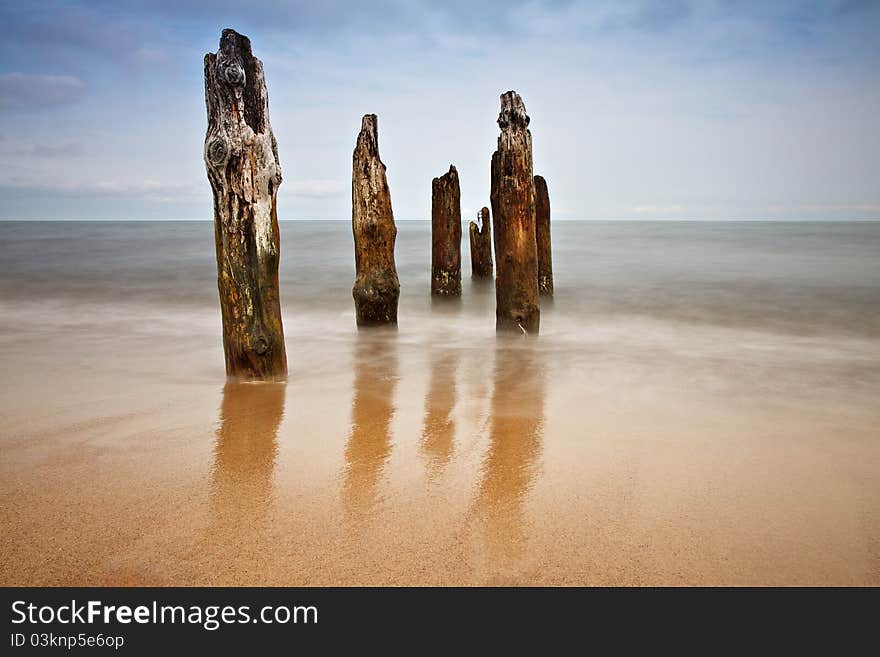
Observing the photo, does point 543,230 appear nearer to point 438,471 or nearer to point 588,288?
point 588,288

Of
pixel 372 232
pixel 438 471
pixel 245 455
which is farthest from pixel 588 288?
pixel 245 455

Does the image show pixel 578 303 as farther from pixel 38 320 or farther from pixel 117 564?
pixel 117 564

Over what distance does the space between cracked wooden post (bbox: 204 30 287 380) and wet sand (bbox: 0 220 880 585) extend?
46 cm

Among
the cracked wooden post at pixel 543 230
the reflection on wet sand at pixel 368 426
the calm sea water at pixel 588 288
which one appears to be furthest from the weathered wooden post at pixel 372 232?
the cracked wooden post at pixel 543 230

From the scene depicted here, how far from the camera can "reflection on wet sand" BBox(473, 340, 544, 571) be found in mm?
2561

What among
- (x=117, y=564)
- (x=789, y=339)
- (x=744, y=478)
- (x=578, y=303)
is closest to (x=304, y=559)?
(x=117, y=564)

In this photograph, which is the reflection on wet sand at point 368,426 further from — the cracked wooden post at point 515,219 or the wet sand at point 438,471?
the cracked wooden post at point 515,219

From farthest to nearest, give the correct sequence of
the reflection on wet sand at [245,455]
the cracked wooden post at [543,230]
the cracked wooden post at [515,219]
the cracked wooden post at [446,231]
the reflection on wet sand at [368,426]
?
the cracked wooden post at [446,231], the cracked wooden post at [543,230], the cracked wooden post at [515,219], the reflection on wet sand at [368,426], the reflection on wet sand at [245,455]

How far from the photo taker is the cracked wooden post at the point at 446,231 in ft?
39.6

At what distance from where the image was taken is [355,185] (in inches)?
303

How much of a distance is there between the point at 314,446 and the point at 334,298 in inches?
357

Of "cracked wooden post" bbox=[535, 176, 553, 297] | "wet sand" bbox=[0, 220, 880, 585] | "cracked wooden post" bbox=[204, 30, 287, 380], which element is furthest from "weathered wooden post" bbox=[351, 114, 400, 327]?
"cracked wooden post" bbox=[535, 176, 553, 297]

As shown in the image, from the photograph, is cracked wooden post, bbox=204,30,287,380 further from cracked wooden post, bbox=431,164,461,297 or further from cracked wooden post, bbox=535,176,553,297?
cracked wooden post, bbox=431,164,461,297

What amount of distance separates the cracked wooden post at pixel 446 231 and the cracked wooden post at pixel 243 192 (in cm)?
734
